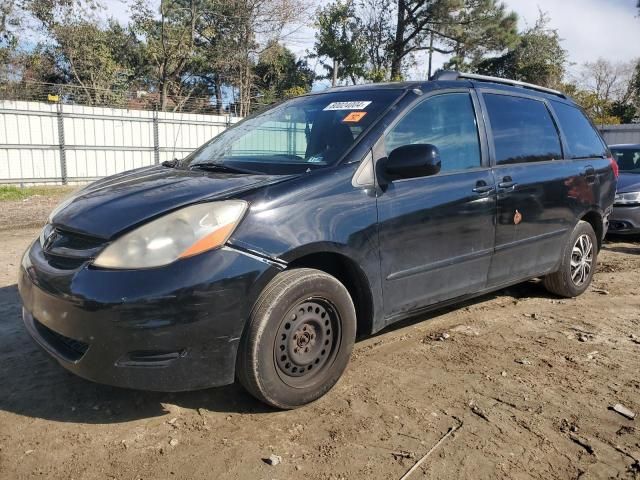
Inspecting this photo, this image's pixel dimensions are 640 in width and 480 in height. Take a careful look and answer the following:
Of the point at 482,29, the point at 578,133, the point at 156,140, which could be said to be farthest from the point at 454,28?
the point at 578,133

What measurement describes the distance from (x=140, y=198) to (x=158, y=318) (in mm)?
704

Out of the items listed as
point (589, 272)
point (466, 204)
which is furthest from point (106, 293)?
point (589, 272)

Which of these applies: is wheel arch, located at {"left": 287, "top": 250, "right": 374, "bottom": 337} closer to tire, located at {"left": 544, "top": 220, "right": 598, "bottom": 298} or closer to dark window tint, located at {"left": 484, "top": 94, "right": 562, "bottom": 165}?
dark window tint, located at {"left": 484, "top": 94, "right": 562, "bottom": 165}

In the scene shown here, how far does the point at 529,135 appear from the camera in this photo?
4.30 metres

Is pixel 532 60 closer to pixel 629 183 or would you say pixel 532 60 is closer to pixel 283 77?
pixel 283 77

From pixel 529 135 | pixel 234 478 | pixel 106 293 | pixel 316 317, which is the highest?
pixel 529 135

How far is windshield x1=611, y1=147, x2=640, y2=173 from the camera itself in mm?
9172

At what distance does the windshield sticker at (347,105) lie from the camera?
3427 mm

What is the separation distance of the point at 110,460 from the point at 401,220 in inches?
75.5

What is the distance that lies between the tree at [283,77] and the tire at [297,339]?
1023 inches

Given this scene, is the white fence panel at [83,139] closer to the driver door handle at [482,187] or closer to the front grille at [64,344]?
the front grille at [64,344]

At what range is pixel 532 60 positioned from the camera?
115 ft

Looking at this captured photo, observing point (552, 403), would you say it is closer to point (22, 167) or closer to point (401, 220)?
point (401, 220)

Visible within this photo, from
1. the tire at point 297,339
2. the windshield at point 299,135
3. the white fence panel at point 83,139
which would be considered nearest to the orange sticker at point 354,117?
the windshield at point 299,135
